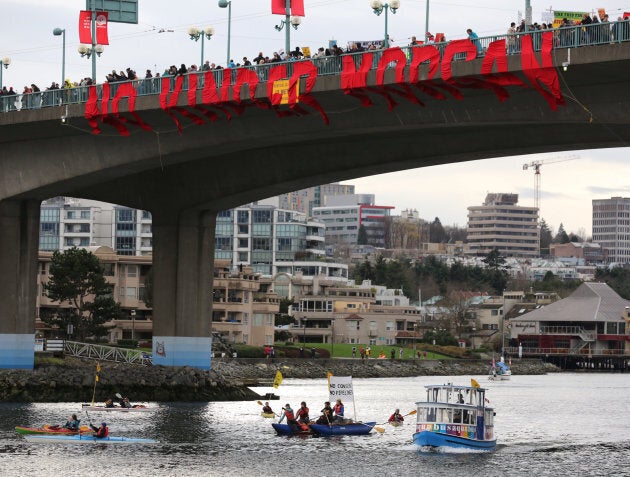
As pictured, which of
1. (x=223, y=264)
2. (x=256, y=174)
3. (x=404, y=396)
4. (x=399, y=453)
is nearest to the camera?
(x=399, y=453)

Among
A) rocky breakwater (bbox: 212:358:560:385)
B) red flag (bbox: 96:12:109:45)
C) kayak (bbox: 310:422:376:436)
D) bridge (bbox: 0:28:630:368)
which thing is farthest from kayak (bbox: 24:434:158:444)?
rocky breakwater (bbox: 212:358:560:385)

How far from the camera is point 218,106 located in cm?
7106

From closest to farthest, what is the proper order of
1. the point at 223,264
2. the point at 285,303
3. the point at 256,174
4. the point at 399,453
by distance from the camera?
the point at 399,453
the point at 256,174
the point at 223,264
the point at 285,303

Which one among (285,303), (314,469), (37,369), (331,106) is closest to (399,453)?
(314,469)

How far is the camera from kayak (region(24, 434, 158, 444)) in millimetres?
66625

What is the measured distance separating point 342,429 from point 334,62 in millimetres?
Result: 19788

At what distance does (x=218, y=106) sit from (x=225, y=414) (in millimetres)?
22342

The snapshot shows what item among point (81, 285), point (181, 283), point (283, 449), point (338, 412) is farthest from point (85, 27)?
point (81, 285)

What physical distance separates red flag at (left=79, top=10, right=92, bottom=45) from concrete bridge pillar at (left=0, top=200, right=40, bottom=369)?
1054 cm

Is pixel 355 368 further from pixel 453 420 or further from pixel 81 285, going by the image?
pixel 453 420

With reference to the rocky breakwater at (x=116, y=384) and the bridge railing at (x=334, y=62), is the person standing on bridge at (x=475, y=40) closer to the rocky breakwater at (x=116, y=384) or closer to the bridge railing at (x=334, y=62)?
the bridge railing at (x=334, y=62)

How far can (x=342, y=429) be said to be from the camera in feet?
242

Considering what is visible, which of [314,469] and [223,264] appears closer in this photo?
[314,469]

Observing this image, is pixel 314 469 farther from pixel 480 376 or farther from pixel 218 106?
pixel 480 376
